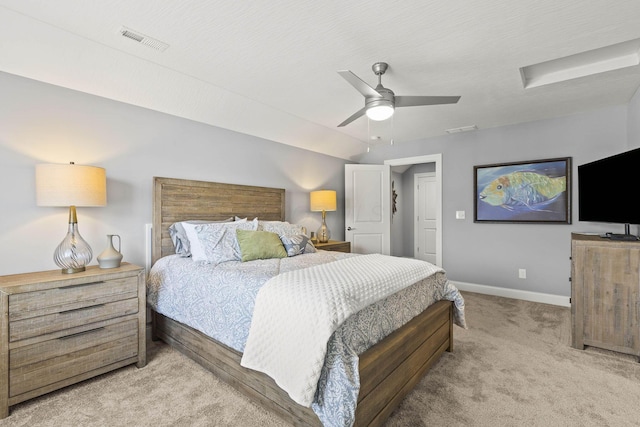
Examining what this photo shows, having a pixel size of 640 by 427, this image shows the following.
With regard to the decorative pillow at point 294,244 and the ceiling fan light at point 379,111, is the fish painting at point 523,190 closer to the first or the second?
the ceiling fan light at point 379,111

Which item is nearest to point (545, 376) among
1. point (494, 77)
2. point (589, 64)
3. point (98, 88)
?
point (494, 77)

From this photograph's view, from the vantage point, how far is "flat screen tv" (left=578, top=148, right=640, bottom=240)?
2395 mm

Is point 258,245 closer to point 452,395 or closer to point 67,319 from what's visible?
point 67,319

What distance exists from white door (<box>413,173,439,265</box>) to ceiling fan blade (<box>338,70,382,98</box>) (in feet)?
15.8

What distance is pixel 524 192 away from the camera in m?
3.97

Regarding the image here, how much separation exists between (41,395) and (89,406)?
0.36 metres

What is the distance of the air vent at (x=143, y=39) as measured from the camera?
6.73 feet

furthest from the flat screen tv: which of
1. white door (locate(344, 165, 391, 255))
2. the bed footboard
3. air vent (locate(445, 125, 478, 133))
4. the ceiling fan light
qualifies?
white door (locate(344, 165, 391, 255))

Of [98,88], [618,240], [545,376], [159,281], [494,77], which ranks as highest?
[494,77]

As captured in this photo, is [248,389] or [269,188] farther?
[269,188]

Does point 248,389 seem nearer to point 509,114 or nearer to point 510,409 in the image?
point 510,409

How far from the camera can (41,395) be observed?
1.87m

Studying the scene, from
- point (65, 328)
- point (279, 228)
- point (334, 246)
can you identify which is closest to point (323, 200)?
point (334, 246)

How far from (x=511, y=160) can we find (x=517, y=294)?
1.85 meters
